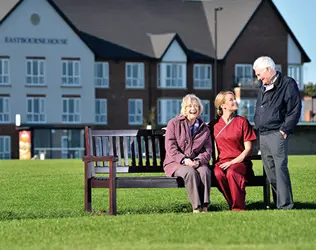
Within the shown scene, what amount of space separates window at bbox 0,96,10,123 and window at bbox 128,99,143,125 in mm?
10413

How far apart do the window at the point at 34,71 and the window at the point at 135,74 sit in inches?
302

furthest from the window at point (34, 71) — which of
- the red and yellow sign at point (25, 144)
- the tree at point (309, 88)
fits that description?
the tree at point (309, 88)

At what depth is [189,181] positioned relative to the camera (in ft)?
42.4

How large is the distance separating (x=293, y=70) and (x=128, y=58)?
50.6ft

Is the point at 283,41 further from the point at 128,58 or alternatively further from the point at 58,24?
the point at 58,24

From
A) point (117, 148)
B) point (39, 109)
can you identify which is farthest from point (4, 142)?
point (117, 148)

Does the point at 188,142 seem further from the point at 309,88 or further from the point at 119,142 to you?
the point at 309,88

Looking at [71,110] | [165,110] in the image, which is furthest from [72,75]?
[165,110]

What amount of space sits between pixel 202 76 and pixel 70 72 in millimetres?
12080

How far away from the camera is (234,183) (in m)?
13.1

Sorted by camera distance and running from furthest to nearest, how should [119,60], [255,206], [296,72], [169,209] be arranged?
[296,72], [119,60], [255,206], [169,209]

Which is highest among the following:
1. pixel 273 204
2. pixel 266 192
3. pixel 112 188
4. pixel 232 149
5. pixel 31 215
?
pixel 232 149

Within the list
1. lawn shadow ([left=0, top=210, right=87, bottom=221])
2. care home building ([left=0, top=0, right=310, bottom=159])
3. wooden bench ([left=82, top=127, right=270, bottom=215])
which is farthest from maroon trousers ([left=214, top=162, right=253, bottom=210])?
care home building ([left=0, top=0, right=310, bottom=159])

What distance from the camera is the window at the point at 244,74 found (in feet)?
270
